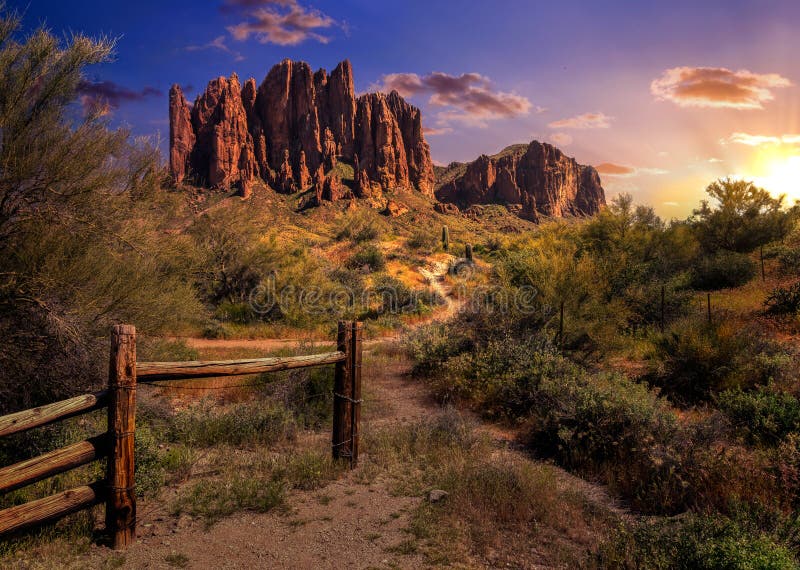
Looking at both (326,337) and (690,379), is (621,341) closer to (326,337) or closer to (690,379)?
(690,379)

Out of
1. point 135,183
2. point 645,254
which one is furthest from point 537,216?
point 135,183

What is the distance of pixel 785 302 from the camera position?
43.5 feet

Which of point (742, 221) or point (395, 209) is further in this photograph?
point (395, 209)

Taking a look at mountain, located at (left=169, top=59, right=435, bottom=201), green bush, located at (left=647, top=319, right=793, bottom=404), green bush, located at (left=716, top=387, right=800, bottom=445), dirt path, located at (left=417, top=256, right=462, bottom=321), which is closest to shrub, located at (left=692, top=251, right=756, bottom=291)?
dirt path, located at (left=417, top=256, right=462, bottom=321)

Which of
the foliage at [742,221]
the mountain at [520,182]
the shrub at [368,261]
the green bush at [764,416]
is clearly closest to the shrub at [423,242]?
the shrub at [368,261]

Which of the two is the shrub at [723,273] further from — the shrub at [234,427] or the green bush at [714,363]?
the shrub at [234,427]

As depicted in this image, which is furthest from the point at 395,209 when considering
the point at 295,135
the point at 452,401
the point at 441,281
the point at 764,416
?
the point at 764,416

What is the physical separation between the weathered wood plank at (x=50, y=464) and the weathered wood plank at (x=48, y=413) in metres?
0.26

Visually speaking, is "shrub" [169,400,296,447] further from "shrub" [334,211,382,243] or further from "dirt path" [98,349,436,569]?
"shrub" [334,211,382,243]

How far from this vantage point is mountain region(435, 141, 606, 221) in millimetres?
130625

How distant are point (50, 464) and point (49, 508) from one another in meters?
0.35

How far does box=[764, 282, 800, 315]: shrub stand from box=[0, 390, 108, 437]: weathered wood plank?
16480 millimetres

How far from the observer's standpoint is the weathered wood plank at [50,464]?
323 cm

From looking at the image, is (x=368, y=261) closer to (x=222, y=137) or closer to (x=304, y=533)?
(x=304, y=533)
